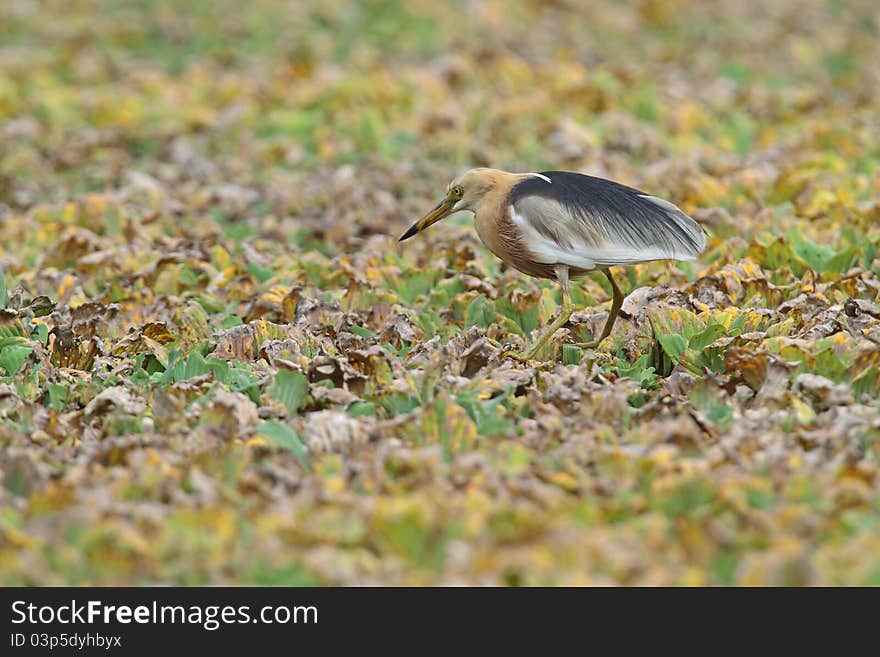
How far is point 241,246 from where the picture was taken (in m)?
7.66

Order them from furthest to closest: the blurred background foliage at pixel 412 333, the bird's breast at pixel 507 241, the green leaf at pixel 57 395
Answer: the bird's breast at pixel 507 241 → the green leaf at pixel 57 395 → the blurred background foliage at pixel 412 333

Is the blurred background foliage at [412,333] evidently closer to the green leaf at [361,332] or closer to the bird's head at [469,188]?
the green leaf at [361,332]

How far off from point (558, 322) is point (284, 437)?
4.47ft

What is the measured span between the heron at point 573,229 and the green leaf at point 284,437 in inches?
46.5

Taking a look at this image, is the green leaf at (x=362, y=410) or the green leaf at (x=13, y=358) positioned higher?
the green leaf at (x=362, y=410)

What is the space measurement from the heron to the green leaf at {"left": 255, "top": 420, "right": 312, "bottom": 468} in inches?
46.5

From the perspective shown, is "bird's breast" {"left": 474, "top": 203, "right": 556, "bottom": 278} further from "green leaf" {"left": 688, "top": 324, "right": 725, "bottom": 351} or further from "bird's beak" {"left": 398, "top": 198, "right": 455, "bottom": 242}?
"green leaf" {"left": 688, "top": 324, "right": 725, "bottom": 351}

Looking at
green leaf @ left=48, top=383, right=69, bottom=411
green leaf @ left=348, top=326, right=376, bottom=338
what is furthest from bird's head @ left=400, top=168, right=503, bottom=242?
green leaf @ left=48, top=383, right=69, bottom=411

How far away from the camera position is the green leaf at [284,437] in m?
4.50

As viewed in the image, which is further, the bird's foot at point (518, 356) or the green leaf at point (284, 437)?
the bird's foot at point (518, 356)

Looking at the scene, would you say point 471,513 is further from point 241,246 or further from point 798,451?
point 241,246

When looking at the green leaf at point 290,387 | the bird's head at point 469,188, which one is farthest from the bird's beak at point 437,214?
the green leaf at point 290,387

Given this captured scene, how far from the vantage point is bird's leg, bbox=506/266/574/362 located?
17.8 feet
